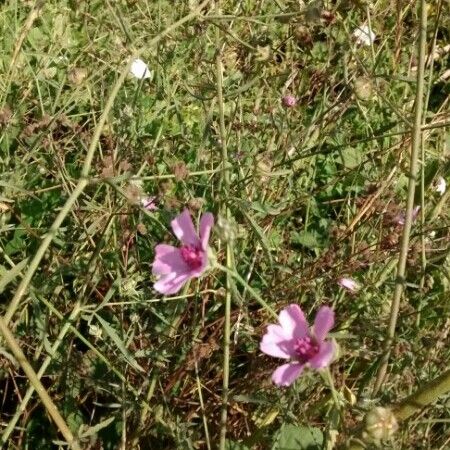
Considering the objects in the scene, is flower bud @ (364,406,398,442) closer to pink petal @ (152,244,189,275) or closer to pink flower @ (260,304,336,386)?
pink flower @ (260,304,336,386)

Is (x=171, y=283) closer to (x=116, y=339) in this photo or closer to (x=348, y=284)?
(x=116, y=339)

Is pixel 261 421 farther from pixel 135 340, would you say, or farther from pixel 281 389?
pixel 135 340

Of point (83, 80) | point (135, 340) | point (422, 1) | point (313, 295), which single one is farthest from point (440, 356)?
point (83, 80)

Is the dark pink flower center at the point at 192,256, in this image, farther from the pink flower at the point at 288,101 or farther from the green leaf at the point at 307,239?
the green leaf at the point at 307,239

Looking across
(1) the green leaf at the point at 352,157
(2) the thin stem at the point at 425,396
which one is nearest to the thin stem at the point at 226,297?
(2) the thin stem at the point at 425,396

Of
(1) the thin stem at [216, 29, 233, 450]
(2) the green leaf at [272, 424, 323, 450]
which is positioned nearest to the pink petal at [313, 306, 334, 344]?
(1) the thin stem at [216, 29, 233, 450]

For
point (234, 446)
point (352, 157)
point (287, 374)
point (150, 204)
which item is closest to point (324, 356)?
point (287, 374)
